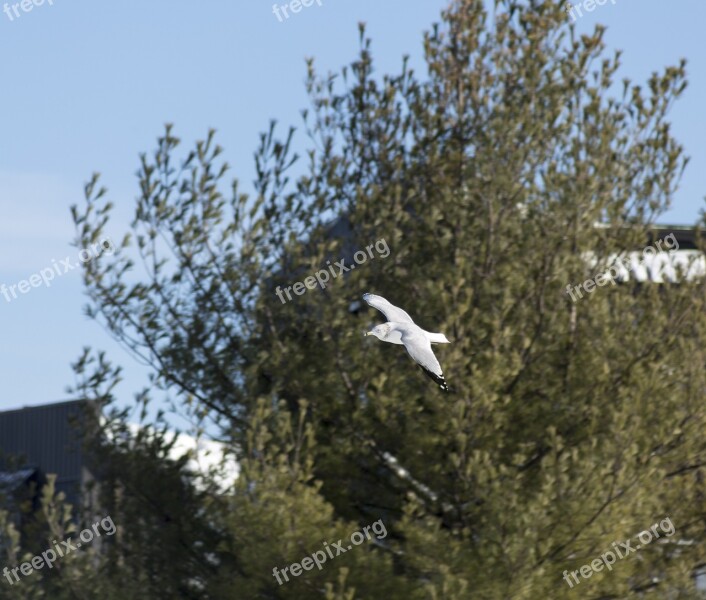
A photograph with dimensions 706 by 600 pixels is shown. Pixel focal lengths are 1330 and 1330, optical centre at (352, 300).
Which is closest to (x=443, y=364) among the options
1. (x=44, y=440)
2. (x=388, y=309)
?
(x=388, y=309)

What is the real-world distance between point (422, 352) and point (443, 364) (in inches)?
71.1

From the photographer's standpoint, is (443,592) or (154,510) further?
(154,510)

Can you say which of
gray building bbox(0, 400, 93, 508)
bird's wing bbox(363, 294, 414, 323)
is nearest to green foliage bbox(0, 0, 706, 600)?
bird's wing bbox(363, 294, 414, 323)

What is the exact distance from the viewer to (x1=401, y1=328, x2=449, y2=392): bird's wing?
1029 centimetres

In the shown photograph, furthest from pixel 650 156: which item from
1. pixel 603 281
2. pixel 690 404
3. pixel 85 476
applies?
pixel 85 476

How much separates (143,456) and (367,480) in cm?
257

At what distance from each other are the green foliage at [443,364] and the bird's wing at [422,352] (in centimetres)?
175

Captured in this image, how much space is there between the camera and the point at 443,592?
11.5 meters

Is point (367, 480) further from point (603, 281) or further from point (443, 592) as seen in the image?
point (603, 281)

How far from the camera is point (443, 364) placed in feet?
39.9

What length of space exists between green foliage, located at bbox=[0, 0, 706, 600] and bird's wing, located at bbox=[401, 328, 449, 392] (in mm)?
1747

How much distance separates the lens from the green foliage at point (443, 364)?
12.2 meters

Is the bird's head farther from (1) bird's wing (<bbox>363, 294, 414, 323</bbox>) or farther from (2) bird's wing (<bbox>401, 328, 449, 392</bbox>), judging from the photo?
(1) bird's wing (<bbox>363, 294, 414, 323</bbox>)

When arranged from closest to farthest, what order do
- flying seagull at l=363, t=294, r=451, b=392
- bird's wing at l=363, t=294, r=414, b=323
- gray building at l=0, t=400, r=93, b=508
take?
1. flying seagull at l=363, t=294, r=451, b=392
2. bird's wing at l=363, t=294, r=414, b=323
3. gray building at l=0, t=400, r=93, b=508
